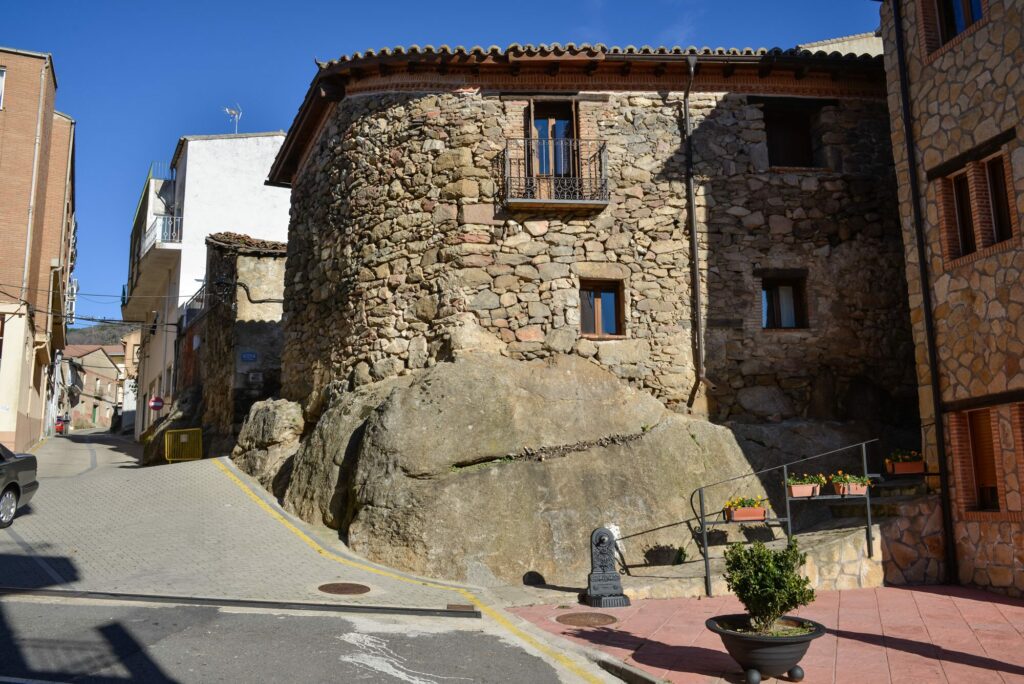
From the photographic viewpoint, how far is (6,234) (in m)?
21.4

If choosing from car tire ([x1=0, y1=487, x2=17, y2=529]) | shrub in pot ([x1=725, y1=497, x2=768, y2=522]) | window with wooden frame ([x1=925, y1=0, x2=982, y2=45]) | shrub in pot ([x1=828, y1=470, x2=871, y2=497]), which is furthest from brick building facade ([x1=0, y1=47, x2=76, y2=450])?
window with wooden frame ([x1=925, y1=0, x2=982, y2=45])

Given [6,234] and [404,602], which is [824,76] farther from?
[6,234]

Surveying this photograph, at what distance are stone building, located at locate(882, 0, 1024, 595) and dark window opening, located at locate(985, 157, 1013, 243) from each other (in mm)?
14

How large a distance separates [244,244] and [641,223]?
13375mm

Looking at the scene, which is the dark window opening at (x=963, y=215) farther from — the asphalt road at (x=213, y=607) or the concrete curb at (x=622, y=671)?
the asphalt road at (x=213, y=607)

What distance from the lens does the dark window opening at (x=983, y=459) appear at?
1048 cm

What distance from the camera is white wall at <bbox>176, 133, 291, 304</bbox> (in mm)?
29922

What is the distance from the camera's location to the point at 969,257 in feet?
35.3

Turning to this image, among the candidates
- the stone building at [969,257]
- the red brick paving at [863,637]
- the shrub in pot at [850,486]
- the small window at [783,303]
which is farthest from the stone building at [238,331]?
the stone building at [969,257]

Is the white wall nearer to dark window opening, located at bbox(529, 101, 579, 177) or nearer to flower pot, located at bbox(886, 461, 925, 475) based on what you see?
dark window opening, located at bbox(529, 101, 579, 177)

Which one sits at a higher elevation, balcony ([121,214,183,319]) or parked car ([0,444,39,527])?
balcony ([121,214,183,319])

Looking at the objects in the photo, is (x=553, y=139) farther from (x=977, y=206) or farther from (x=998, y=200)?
(x=998, y=200)

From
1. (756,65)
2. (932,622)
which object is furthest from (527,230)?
(932,622)

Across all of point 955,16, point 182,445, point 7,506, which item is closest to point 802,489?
point 955,16
